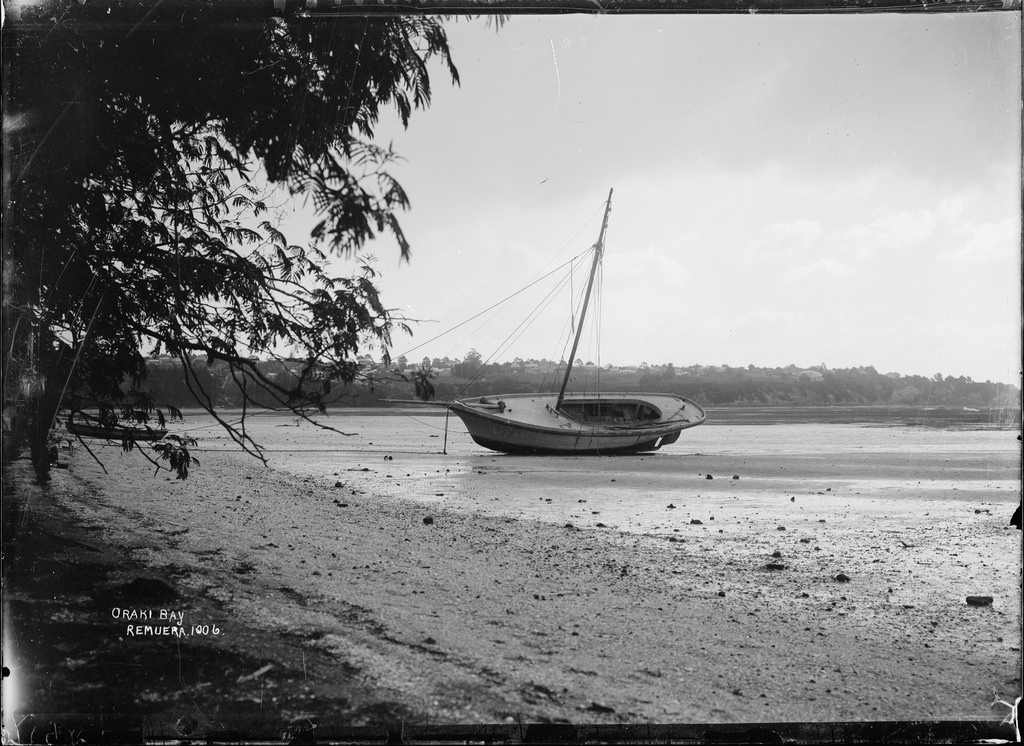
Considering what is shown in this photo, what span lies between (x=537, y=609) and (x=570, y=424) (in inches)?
73.5

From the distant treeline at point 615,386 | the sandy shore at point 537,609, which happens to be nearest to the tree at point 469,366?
the distant treeline at point 615,386

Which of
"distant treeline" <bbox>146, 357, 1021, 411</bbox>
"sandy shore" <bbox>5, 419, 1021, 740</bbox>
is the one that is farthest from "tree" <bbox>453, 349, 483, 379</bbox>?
"sandy shore" <bbox>5, 419, 1021, 740</bbox>

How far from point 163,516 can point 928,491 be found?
3.19 metres

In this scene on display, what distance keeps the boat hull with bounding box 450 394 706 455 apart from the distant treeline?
120 mm

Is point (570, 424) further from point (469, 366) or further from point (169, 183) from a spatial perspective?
point (169, 183)

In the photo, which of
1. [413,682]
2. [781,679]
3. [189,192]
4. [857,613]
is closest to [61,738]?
[413,682]

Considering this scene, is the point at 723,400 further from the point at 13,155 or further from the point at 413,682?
the point at 13,155

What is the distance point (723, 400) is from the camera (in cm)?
254

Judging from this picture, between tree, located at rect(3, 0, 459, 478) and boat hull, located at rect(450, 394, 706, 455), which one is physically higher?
tree, located at rect(3, 0, 459, 478)

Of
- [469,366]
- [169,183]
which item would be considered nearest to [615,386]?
[469,366]

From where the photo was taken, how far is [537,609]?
1.96 meters
